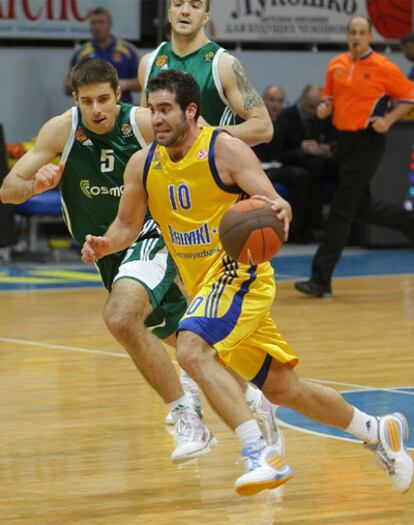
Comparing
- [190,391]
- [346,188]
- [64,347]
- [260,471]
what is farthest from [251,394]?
[346,188]

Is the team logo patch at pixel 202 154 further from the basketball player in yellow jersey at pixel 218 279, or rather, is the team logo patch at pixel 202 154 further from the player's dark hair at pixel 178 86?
the player's dark hair at pixel 178 86

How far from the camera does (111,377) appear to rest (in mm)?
8625

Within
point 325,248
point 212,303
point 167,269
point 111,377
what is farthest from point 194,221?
point 325,248

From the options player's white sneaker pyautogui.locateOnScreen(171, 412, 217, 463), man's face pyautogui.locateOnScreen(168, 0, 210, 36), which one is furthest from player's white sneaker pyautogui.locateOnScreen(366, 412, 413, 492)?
man's face pyautogui.locateOnScreen(168, 0, 210, 36)

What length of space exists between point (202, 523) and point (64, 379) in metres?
3.28

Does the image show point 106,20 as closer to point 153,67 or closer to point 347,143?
point 347,143

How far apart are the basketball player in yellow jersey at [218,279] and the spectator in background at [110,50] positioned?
9.11 m

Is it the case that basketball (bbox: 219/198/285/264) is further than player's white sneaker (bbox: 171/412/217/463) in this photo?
No

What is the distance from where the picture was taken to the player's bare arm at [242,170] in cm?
575

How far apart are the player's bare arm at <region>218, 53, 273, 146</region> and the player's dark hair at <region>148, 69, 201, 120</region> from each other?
1.48 m

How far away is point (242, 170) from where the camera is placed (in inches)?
227

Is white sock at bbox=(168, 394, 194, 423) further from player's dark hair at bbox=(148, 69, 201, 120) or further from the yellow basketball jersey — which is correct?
player's dark hair at bbox=(148, 69, 201, 120)

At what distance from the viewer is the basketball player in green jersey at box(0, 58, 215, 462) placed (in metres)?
6.56

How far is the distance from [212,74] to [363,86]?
495cm
